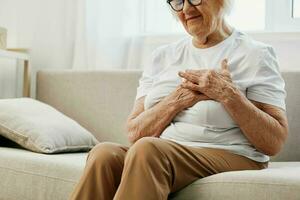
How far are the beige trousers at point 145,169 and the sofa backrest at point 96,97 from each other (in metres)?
0.85

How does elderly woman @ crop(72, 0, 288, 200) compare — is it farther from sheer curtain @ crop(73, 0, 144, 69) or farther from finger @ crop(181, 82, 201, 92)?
sheer curtain @ crop(73, 0, 144, 69)

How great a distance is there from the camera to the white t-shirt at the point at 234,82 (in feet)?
5.96

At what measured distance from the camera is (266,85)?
6.00 ft

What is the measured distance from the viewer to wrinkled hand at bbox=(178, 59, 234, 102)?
5.84ft

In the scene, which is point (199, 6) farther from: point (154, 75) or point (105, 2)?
point (105, 2)

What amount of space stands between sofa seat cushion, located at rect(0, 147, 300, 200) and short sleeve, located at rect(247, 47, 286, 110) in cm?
21

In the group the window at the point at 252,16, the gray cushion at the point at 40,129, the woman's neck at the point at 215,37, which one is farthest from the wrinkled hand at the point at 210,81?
the window at the point at 252,16

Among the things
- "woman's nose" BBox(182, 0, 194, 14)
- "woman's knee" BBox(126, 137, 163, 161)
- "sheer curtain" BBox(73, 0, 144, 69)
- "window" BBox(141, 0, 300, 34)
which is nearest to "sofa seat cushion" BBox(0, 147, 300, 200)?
"woman's knee" BBox(126, 137, 163, 161)

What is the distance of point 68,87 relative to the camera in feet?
8.98

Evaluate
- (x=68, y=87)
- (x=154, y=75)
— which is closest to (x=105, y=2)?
(x=68, y=87)

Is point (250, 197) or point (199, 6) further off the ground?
A: point (199, 6)

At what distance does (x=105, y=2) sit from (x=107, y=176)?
1.56 metres

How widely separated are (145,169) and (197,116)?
1.33 feet

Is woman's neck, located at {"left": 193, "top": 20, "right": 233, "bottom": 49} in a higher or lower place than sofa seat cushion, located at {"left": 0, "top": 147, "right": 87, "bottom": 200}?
higher
